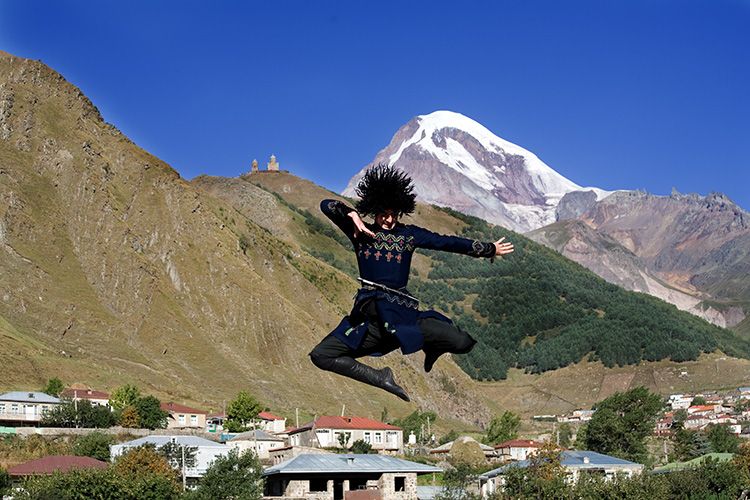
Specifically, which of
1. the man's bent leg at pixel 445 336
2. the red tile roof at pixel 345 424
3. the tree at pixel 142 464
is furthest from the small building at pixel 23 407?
the man's bent leg at pixel 445 336

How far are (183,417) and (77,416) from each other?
18652 millimetres

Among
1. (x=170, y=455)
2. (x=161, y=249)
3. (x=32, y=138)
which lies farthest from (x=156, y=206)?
(x=170, y=455)

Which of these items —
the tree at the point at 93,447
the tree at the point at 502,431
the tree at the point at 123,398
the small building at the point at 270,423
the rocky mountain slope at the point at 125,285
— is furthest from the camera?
the tree at the point at 502,431

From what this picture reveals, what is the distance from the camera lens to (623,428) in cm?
17250

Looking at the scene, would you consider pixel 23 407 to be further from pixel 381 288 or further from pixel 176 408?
pixel 381 288

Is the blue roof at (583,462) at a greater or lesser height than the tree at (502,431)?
lesser

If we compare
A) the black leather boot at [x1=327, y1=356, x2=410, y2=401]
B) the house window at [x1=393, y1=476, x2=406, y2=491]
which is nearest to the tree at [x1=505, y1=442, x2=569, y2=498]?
the house window at [x1=393, y1=476, x2=406, y2=491]

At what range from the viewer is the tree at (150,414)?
127444mm

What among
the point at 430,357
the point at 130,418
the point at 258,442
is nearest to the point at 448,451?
the point at 258,442

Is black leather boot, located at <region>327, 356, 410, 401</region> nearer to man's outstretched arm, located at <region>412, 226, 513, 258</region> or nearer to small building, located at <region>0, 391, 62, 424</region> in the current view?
man's outstretched arm, located at <region>412, 226, 513, 258</region>

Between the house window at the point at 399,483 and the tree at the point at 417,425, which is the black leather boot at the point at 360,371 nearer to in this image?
the house window at the point at 399,483

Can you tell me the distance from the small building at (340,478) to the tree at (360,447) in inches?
756

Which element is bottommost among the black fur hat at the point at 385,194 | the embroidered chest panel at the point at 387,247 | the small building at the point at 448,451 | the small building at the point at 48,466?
the embroidered chest panel at the point at 387,247

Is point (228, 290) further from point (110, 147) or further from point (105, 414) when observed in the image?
point (105, 414)
